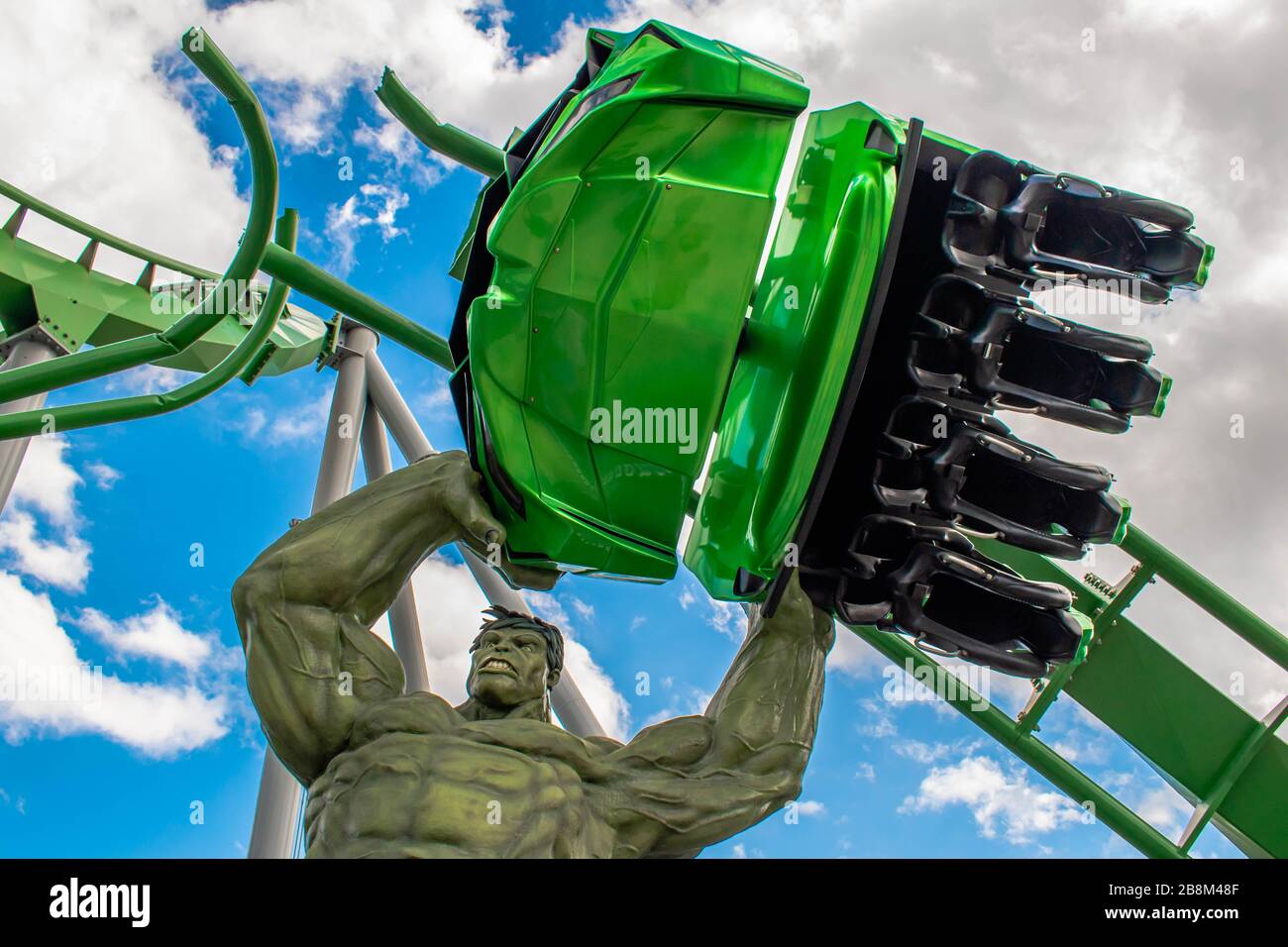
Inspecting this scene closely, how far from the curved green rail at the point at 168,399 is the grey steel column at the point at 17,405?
2.32 m

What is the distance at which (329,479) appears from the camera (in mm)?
8312

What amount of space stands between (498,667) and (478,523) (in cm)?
64

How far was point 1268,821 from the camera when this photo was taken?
205 inches

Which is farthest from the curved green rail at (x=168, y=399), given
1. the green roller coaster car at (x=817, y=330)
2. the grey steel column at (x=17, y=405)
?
the grey steel column at (x=17, y=405)

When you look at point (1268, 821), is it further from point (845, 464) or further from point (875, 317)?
point (875, 317)

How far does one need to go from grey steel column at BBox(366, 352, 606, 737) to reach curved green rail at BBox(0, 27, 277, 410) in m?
→ 1.69

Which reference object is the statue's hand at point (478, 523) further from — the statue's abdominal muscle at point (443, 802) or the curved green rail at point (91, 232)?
the curved green rail at point (91, 232)

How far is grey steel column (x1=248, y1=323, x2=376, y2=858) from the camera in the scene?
7047 mm

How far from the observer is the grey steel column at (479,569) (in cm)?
773

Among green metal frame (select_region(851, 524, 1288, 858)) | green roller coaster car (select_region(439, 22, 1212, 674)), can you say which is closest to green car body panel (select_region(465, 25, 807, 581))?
green roller coaster car (select_region(439, 22, 1212, 674))
